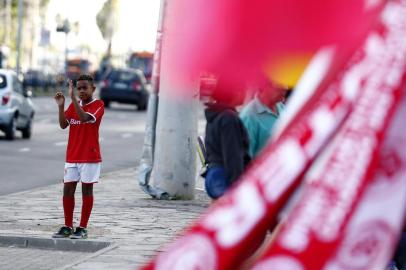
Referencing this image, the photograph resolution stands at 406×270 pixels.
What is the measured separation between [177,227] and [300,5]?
9.91 meters

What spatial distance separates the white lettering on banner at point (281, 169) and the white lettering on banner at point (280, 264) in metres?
0.12

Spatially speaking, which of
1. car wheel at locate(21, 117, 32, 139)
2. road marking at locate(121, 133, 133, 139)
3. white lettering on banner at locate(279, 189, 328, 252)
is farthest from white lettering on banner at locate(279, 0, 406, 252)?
road marking at locate(121, 133, 133, 139)

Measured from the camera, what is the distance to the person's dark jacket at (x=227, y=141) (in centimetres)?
529

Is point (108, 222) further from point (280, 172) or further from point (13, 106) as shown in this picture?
point (13, 106)

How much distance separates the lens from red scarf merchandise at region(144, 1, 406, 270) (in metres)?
2.58

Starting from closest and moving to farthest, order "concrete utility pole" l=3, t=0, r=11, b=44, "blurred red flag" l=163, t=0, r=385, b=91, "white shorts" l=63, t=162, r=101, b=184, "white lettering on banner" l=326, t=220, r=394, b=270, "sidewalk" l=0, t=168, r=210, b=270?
"blurred red flag" l=163, t=0, r=385, b=91 → "white lettering on banner" l=326, t=220, r=394, b=270 → "sidewalk" l=0, t=168, r=210, b=270 → "white shorts" l=63, t=162, r=101, b=184 → "concrete utility pole" l=3, t=0, r=11, b=44

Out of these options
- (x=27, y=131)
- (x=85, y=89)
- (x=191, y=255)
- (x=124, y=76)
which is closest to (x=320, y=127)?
(x=191, y=255)

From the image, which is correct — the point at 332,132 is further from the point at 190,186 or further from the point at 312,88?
the point at 190,186

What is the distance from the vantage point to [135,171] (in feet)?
71.6

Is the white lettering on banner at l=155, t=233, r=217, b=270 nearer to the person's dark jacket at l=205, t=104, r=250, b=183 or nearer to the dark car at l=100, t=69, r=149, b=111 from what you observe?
the person's dark jacket at l=205, t=104, r=250, b=183

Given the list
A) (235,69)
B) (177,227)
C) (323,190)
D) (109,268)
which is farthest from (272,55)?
(177,227)

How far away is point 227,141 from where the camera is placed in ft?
18.0

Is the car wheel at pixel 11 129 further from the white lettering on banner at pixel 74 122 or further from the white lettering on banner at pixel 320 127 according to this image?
the white lettering on banner at pixel 320 127

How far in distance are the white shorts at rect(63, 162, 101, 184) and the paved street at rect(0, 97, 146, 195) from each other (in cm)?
607
